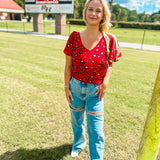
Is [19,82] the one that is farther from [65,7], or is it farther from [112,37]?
[65,7]

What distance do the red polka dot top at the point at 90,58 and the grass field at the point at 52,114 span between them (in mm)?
1297

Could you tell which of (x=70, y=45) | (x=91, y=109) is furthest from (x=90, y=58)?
(x=91, y=109)

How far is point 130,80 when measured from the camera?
5520mm

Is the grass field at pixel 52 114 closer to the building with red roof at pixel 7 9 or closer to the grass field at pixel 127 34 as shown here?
the grass field at pixel 127 34

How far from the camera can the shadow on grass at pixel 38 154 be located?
8.11 ft

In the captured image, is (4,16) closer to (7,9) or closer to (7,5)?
(7,9)

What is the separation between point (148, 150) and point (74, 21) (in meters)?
46.9

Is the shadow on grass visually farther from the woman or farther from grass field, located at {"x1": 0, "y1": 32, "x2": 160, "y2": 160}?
the woman

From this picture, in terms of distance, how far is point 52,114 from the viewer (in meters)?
3.52

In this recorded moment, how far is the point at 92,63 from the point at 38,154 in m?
1.63

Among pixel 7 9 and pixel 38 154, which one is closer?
pixel 38 154

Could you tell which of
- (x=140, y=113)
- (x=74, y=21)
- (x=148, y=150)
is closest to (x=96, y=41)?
(x=148, y=150)

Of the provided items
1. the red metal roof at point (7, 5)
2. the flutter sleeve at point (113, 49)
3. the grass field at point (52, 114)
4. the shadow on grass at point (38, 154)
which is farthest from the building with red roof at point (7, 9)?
the flutter sleeve at point (113, 49)

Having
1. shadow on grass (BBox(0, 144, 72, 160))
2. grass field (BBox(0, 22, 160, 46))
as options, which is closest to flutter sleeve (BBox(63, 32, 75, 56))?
shadow on grass (BBox(0, 144, 72, 160))
